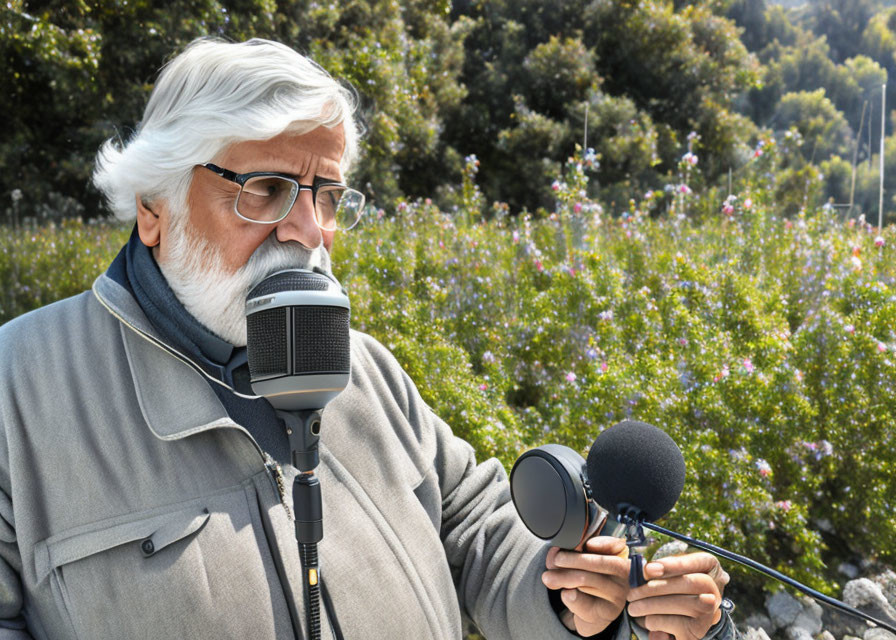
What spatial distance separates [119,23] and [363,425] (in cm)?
704

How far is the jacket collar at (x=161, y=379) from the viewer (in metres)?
1.35

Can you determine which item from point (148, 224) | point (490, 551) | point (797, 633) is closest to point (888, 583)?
point (797, 633)

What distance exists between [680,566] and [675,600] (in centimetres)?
5

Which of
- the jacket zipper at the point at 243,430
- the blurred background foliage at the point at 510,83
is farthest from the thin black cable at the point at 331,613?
the blurred background foliage at the point at 510,83

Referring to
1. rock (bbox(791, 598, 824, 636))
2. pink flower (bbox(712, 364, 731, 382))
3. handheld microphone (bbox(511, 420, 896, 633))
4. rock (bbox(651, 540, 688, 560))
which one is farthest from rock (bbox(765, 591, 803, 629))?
handheld microphone (bbox(511, 420, 896, 633))

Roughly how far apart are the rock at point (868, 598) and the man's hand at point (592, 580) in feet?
7.69

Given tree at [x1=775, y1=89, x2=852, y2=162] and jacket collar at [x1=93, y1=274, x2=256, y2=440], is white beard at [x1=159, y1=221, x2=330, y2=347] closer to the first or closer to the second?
jacket collar at [x1=93, y1=274, x2=256, y2=440]

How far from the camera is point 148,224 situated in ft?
5.27

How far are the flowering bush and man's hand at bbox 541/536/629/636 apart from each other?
70.7 inches

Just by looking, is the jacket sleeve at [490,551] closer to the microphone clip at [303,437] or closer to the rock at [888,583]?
the microphone clip at [303,437]

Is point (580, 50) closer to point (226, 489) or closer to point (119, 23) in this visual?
point (119, 23)

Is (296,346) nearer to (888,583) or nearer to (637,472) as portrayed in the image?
(637,472)

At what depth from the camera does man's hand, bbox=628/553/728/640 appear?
116cm

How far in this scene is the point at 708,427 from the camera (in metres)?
3.30
